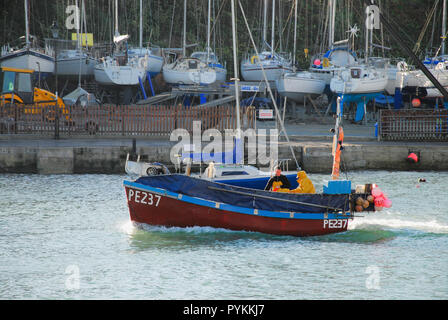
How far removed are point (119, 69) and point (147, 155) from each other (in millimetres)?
19060

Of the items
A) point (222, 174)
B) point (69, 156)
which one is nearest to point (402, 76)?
point (69, 156)

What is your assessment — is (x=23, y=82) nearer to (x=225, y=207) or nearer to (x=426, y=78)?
(x=225, y=207)

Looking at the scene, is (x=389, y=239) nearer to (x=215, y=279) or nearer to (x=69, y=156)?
(x=215, y=279)

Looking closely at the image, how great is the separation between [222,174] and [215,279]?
5.30 meters

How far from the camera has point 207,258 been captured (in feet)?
52.0

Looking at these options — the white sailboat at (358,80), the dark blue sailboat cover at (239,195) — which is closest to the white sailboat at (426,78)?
the white sailboat at (358,80)

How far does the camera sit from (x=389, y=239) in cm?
1777

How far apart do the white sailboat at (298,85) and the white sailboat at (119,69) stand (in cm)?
955

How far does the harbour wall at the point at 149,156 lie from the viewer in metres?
28.0

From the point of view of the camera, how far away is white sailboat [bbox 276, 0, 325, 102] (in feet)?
144

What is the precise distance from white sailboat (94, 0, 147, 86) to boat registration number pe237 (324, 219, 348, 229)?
101ft

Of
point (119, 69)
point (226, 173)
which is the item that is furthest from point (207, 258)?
Result: point (119, 69)

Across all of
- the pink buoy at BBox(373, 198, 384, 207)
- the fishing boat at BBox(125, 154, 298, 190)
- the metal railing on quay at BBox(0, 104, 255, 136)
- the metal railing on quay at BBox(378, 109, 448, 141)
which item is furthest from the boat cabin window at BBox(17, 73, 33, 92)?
the pink buoy at BBox(373, 198, 384, 207)

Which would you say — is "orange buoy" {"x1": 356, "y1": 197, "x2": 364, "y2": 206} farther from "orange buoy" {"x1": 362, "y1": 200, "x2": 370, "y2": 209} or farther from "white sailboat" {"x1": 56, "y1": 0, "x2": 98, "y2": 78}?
"white sailboat" {"x1": 56, "y1": 0, "x2": 98, "y2": 78}
